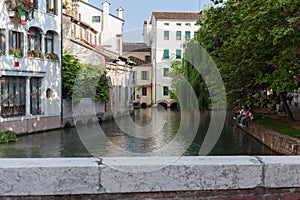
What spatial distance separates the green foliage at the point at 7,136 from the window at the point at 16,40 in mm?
4492

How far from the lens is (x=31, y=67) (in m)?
23.1

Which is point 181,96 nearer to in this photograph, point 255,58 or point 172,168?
point 255,58

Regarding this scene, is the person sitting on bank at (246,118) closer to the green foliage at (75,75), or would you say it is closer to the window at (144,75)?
the green foliage at (75,75)

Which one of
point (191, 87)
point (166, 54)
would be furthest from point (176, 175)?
point (166, 54)

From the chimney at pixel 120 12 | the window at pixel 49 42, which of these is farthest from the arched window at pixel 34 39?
the chimney at pixel 120 12

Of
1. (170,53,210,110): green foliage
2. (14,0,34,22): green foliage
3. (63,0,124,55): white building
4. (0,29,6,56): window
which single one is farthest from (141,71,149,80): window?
(0,29,6,56): window

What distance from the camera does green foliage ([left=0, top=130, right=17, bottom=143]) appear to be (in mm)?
19156

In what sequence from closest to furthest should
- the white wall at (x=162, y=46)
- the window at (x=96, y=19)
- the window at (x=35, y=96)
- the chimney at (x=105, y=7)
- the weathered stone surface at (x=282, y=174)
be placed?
the weathered stone surface at (x=282, y=174) → the window at (x=35, y=96) → the white wall at (x=162, y=46) → the chimney at (x=105, y=7) → the window at (x=96, y=19)

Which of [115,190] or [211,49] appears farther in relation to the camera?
[211,49]

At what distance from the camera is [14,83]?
22.1m

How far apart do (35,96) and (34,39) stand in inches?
134

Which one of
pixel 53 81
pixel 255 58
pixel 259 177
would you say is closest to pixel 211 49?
pixel 255 58

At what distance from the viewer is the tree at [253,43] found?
511 inches

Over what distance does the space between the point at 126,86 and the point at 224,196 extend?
36951mm
